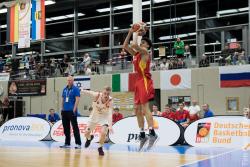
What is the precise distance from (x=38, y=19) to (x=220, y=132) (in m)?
13.8

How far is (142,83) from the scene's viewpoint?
277 inches

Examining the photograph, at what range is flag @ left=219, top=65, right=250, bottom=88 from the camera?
18750mm

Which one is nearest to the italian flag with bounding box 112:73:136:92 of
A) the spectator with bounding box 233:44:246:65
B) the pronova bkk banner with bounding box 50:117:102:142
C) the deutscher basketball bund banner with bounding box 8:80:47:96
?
the deutscher basketball bund banner with bounding box 8:80:47:96

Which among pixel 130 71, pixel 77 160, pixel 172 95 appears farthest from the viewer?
pixel 130 71

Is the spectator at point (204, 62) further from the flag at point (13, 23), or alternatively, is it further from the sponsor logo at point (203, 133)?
the flag at point (13, 23)

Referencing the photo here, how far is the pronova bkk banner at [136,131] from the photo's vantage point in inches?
516

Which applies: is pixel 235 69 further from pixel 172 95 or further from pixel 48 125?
pixel 48 125

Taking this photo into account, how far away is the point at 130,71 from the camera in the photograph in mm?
22766

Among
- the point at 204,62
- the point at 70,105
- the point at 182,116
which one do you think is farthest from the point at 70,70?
the point at 70,105

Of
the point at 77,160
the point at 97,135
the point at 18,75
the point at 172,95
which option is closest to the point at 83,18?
the point at 18,75

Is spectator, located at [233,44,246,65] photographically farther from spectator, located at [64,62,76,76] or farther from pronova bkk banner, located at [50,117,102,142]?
spectator, located at [64,62,76,76]

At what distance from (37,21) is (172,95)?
27.8 feet

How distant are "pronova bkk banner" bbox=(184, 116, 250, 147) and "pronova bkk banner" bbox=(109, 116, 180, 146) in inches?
17.0

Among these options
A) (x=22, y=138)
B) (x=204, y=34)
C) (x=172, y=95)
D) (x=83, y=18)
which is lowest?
(x=22, y=138)
